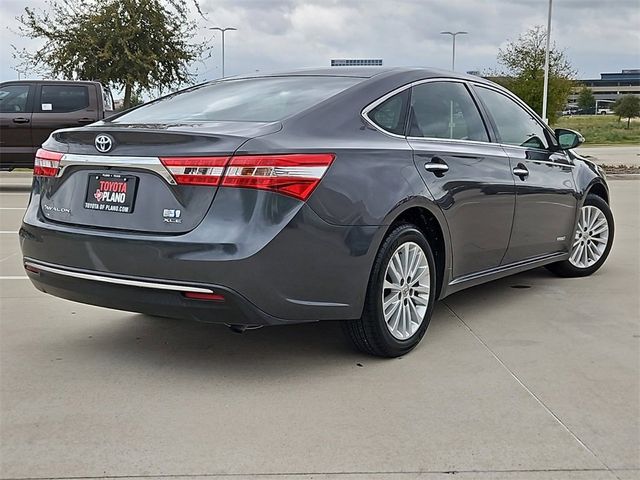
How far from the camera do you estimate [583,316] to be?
5102 millimetres

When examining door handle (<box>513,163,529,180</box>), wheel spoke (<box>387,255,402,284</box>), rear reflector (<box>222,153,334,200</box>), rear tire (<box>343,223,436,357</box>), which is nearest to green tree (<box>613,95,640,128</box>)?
door handle (<box>513,163,529,180</box>)

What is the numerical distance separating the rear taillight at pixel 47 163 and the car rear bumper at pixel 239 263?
34 cm

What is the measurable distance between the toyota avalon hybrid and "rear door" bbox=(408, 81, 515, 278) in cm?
1

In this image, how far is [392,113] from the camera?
428 centimetres

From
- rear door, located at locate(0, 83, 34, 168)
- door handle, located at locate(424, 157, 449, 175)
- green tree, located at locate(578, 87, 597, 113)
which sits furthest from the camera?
green tree, located at locate(578, 87, 597, 113)

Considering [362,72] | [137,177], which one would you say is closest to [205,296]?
[137,177]

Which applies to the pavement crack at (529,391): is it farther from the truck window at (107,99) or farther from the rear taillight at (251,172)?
the truck window at (107,99)

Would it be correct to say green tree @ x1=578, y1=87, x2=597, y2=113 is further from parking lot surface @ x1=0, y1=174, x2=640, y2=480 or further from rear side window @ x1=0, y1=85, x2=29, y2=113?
parking lot surface @ x1=0, y1=174, x2=640, y2=480

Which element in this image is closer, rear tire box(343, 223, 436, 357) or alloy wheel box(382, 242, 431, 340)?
rear tire box(343, 223, 436, 357)

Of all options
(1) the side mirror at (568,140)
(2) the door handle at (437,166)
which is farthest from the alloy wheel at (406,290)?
(1) the side mirror at (568,140)

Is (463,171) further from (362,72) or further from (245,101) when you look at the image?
(245,101)

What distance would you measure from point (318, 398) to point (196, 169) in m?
1.18

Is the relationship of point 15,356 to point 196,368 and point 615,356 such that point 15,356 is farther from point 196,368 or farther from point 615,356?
point 615,356

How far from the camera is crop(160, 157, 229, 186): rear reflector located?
3.48 m
